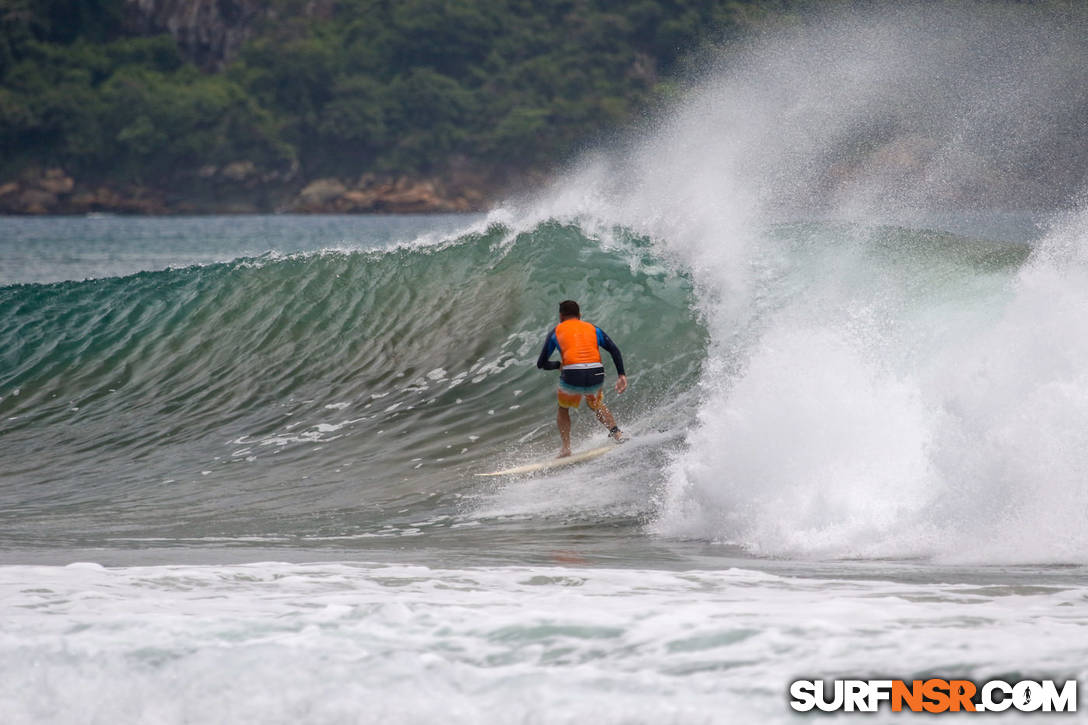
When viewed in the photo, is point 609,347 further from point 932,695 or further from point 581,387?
point 932,695

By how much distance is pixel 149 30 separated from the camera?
130 metres

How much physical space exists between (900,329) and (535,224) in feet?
21.8

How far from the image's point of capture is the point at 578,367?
34.6 feet

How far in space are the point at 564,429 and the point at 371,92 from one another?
108 m

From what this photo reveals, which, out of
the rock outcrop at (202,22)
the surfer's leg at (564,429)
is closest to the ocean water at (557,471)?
the surfer's leg at (564,429)

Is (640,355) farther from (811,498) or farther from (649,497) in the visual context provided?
(811,498)

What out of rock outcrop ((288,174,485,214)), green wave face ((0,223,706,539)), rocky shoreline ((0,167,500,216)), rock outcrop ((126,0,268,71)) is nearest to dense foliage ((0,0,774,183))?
rocky shoreline ((0,167,500,216))

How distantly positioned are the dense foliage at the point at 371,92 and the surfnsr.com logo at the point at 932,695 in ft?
326

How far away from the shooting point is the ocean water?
16.7 ft

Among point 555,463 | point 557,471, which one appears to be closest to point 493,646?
point 557,471

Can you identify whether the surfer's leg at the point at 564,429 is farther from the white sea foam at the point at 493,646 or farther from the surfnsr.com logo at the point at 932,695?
the surfnsr.com logo at the point at 932,695

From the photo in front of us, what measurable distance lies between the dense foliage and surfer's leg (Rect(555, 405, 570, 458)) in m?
93.8

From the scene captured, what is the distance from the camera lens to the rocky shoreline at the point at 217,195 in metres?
111

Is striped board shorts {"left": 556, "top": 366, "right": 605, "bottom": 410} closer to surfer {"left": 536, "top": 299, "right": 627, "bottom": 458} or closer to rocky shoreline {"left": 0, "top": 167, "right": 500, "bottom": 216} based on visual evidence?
surfer {"left": 536, "top": 299, "right": 627, "bottom": 458}
